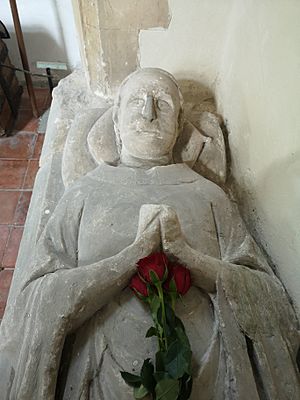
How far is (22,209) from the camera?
3039 millimetres

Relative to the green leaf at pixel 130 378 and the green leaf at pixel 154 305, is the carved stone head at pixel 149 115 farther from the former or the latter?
the green leaf at pixel 130 378

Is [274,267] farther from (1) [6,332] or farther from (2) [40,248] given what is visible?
(1) [6,332]

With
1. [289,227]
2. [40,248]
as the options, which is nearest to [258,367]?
[289,227]

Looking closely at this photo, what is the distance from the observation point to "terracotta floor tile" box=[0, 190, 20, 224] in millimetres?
2988

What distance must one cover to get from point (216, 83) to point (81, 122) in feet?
2.56

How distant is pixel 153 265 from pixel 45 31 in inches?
110

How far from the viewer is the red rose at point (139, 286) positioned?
1443 millimetres

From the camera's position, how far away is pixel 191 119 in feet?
7.61

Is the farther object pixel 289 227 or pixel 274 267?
pixel 274 267

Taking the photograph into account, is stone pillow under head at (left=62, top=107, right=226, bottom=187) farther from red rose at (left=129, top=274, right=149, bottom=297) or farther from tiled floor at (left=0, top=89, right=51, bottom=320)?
tiled floor at (left=0, top=89, right=51, bottom=320)

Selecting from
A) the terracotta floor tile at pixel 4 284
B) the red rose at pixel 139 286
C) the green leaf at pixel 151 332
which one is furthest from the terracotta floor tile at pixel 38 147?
the green leaf at pixel 151 332

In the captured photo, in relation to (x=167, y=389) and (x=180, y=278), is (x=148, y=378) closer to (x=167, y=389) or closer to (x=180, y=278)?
(x=167, y=389)

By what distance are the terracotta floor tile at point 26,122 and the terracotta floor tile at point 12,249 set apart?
3.01 feet

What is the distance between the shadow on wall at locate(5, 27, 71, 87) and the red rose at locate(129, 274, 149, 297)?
2.71 meters
